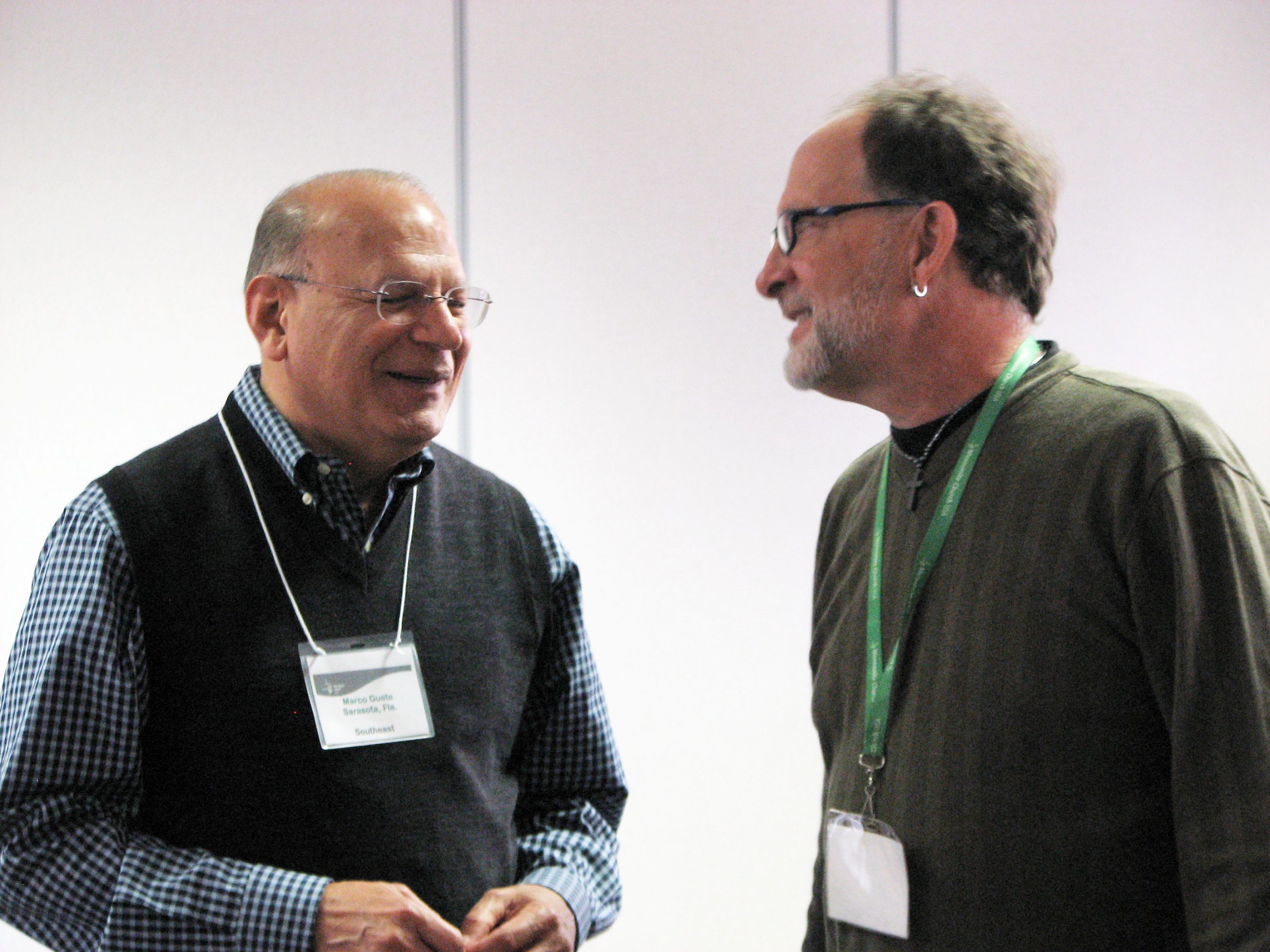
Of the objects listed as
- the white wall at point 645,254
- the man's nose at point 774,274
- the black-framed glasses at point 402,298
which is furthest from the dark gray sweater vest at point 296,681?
the white wall at point 645,254

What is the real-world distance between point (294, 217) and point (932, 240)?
0.86 metres

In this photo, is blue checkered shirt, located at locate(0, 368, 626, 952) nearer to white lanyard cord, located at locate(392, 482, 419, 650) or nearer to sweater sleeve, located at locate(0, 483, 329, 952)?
sweater sleeve, located at locate(0, 483, 329, 952)

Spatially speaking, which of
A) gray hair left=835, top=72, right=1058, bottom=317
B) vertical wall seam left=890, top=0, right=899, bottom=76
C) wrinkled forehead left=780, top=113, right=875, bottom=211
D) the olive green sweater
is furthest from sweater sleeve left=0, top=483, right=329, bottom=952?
vertical wall seam left=890, top=0, right=899, bottom=76

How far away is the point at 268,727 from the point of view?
4.62 ft

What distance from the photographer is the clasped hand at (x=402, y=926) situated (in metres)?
1.30

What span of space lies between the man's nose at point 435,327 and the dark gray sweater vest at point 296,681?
234mm

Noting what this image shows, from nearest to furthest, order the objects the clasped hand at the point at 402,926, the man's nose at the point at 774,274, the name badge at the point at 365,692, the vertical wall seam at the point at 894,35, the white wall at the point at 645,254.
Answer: the clasped hand at the point at 402,926
the name badge at the point at 365,692
the man's nose at the point at 774,274
the white wall at the point at 645,254
the vertical wall seam at the point at 894,35

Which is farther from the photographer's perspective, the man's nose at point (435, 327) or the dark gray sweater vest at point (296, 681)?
the man's nose at point (435, 327)

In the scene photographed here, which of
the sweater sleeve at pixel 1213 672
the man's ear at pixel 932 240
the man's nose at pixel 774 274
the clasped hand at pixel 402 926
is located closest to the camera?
the sweater sleeve at pixel 1213 672

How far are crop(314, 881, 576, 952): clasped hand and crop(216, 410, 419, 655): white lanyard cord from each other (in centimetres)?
29

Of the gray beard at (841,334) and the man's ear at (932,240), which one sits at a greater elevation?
the man's ear at (932,240)

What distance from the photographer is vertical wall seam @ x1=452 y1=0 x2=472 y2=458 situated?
295 centimetres

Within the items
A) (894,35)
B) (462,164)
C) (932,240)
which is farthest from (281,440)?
(894,35)

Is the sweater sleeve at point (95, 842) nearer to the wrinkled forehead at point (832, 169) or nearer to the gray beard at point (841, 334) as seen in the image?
the gray beard at point (841, 334)
